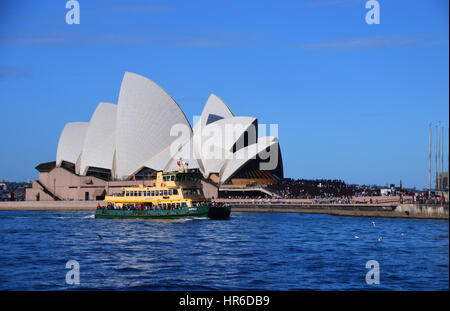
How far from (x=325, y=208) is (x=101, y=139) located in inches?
1937

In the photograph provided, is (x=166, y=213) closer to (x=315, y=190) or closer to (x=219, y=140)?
(x=315, y=190)

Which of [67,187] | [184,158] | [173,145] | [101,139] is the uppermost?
[101,139]

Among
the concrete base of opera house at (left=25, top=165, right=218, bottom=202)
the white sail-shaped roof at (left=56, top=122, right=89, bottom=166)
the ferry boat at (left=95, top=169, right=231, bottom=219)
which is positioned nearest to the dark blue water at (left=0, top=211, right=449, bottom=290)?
the ferry boat at (left=95, top=169, right=231, bottom=219)

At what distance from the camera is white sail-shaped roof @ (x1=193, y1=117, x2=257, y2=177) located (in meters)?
89.8

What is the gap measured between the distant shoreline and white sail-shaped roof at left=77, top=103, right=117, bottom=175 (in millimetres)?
10145

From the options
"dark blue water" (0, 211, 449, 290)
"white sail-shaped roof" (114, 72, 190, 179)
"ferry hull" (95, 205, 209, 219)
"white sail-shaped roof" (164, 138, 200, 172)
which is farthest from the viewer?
"white sail-shaped roof" (164, 138, 200, 172)

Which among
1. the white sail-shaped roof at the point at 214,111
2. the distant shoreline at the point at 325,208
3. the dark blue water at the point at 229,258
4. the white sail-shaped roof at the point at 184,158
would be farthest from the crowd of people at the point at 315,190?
the dark blue water at the point at 229,258

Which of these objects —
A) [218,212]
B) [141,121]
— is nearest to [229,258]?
[218,212]

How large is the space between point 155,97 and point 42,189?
2977 cm

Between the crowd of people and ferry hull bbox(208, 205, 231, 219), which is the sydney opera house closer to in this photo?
the crowd of people

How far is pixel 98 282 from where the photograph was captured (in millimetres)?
20969

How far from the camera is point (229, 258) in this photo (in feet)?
87.5
